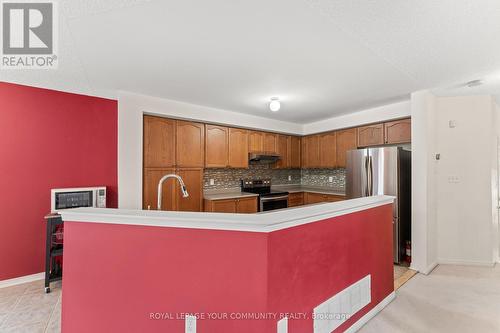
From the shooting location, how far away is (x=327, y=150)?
485 centimetres

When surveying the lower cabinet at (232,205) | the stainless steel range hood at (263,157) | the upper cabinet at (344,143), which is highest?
the upper cabinet at (344,143)

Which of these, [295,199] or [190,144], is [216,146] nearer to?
[190,144]

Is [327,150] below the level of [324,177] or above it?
above

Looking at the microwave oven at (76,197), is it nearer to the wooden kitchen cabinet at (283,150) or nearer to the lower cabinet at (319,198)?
the wooden kitchen cabinet at (283,150)

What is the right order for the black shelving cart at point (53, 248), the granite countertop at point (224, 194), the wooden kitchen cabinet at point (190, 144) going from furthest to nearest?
the granite countertop at point (224, 194)
the wooden kitchen cabinet at point (190, 144)
the black shelving cart at point (53, 248)

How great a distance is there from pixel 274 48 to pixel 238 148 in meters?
2.53

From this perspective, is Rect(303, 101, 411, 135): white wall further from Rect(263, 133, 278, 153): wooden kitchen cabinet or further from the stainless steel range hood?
the stainless steel range hood

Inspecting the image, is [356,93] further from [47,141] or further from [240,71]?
[47,141]

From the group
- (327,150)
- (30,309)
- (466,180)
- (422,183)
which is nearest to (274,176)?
(327,150)

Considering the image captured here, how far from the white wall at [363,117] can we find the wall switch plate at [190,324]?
3834mm

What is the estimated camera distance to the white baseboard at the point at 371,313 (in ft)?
6.16

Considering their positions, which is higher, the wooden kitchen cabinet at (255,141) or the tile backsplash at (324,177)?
the wooden kitchen cabinet at (255,141)

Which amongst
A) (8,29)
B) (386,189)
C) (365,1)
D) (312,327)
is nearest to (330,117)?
(386,189)

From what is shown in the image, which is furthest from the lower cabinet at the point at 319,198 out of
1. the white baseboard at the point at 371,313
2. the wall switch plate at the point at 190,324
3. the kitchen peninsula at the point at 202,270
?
the wall switch plate at the point at 190,324
